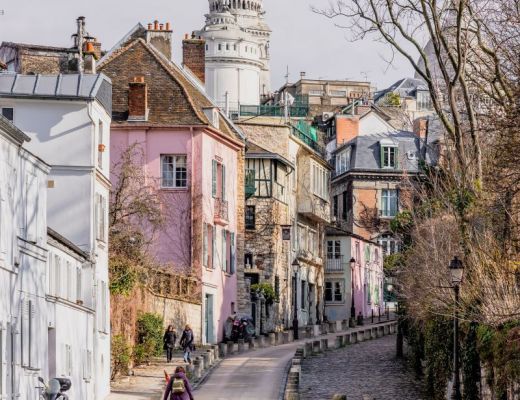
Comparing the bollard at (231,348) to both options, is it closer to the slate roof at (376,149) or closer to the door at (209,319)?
the door at (209,319)

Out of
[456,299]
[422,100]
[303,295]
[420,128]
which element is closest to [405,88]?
[422,100]

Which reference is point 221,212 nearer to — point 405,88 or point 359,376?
point 359,376

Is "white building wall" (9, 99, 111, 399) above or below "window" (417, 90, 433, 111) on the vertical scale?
below

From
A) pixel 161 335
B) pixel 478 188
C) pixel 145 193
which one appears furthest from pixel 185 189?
pixel 478 188

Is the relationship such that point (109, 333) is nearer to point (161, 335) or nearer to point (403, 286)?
point (161, 335)

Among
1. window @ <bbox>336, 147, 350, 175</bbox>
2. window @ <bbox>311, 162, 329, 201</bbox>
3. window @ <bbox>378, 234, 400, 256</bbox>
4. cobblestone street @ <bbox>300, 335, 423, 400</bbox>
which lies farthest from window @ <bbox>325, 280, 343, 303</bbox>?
cobblestone street @ <bbox>300, 335, 423, 400</bbox>

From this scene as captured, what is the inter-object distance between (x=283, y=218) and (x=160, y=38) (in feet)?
42.7

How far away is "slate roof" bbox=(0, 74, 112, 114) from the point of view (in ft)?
143

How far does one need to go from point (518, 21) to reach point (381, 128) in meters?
88.6

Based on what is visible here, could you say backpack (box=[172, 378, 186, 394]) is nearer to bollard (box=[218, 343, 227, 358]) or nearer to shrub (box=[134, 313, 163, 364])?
shrub (box=[134, 313, 163, 364])

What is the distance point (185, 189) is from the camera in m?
65.9

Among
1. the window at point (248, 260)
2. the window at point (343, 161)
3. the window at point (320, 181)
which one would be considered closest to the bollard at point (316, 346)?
the window at point (248, 260)

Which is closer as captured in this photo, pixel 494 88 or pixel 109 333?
pixel 494 88

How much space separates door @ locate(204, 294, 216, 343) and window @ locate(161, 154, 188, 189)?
4872mm
